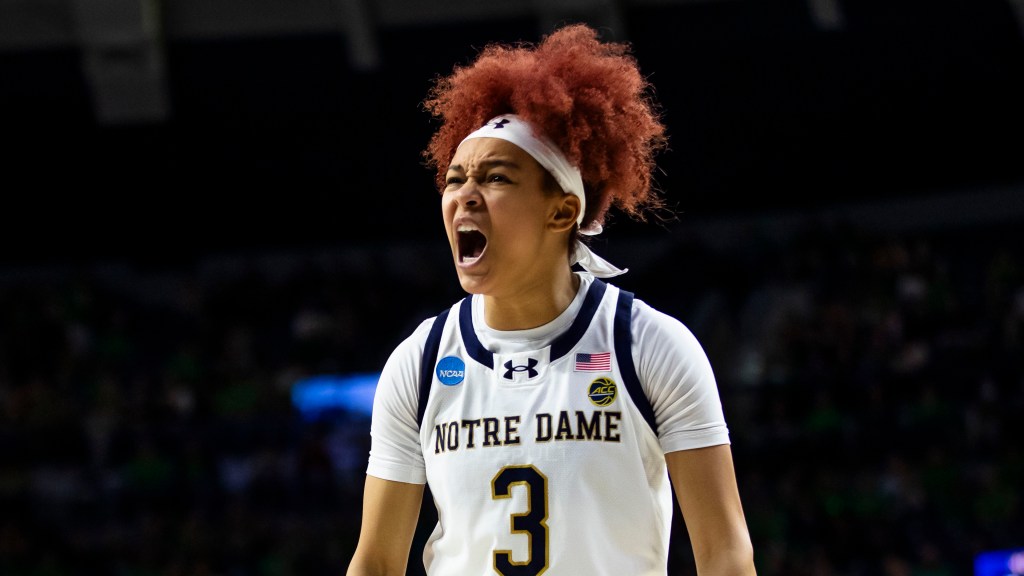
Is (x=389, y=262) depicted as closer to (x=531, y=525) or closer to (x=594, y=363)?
(x=594, y=363)

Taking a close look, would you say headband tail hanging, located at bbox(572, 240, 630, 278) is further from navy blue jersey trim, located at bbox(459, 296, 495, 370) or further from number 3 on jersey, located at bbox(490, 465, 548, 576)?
number 3 on jersey, located at bbox(490, 465, 548, 576)

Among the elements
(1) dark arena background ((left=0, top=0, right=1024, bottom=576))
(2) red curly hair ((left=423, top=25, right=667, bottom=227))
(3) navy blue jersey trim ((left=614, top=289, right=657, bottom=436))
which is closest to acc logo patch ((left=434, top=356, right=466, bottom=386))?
(3) navy blue jersey trim ((left=614, top=289, right=657, bottom=436))

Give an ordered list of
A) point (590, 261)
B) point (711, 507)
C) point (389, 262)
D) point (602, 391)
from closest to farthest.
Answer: point (711, 507), point (602, 391), point (590, 261), point (389, 262)

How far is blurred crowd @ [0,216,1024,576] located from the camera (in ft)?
32.7

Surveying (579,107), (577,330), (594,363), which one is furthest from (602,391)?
(579,107)

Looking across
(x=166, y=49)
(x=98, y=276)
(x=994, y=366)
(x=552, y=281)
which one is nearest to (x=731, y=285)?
(x=994, y=366)

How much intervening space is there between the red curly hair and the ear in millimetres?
78

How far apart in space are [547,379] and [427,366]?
11.6 inches

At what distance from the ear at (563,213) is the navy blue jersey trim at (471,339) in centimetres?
30

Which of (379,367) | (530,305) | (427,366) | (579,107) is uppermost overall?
(579,107)

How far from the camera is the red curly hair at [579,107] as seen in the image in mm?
2818

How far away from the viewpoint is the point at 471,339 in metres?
→ 2.88

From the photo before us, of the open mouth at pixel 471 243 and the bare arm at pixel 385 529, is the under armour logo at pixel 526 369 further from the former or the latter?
the bare arm at pixel 385 529

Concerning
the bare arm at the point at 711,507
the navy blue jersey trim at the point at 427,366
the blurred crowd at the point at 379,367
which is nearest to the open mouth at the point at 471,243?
the navy blue jersey trim at the point at 427,366
